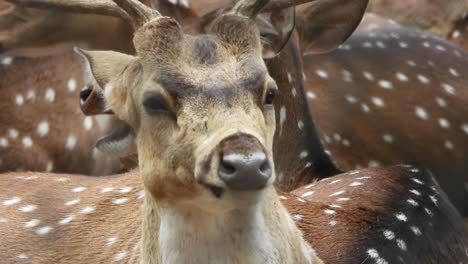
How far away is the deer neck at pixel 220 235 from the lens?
2957mm

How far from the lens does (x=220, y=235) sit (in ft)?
9.73

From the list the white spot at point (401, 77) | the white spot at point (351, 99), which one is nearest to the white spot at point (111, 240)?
the white spot at point (351, 99)

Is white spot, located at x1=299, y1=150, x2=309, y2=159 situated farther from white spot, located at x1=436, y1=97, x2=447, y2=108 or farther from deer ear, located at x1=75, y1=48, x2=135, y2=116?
deer ear, located at x1=75, y1=48, x2=135, y2=116

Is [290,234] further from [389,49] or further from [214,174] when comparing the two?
[389,49]

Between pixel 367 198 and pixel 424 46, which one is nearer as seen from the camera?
pixel 367 198

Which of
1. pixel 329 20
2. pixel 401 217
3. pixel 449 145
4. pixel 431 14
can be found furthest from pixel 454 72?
pixel 401 217

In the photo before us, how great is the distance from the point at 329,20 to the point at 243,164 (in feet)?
6.27

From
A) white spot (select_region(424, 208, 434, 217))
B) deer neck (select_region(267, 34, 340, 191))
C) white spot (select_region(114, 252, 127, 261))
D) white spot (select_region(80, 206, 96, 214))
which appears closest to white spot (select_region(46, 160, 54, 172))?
white spot (select_region(80, 206, 96, 214))

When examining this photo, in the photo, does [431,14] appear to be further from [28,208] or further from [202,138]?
[202,138]

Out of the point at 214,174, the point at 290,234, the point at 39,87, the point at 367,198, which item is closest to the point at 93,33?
the point at 39,87

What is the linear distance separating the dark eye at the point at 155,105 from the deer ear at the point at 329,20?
5.26ft

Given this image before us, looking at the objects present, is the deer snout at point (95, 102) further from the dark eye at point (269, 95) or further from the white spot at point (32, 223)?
the white spot at point (32, 223)

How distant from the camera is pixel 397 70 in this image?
5.32 meters

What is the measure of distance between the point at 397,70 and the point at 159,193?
255cm
